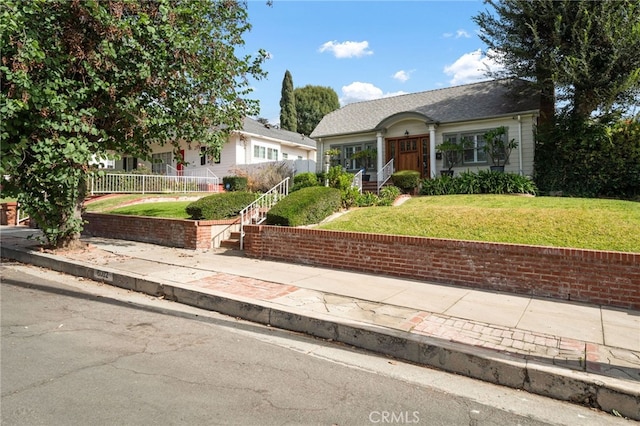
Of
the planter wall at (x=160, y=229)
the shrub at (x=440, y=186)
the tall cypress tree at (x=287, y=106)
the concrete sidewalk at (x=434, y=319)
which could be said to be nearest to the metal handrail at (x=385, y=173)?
the shrub at (x=440, y=186)

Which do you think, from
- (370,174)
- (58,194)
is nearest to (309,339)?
(58,194)

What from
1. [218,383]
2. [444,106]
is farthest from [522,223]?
[444,106]

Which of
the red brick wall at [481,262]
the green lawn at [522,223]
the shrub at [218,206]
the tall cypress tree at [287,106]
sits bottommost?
the red brick wall at [481,262]

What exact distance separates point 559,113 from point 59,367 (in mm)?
17953

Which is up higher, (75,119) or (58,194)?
(75,119)

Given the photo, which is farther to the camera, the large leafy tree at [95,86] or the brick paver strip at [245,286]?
the large leafy tree at [95,86]

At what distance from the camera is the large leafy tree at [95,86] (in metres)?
7.39

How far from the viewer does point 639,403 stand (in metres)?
3.33

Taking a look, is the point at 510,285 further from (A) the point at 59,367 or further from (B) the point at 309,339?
(A) the point at 59,367

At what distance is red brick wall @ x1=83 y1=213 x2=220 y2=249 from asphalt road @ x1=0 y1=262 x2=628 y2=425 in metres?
5.22

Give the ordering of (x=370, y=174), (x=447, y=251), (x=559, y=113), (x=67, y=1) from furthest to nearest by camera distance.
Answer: (x=370, y=174), (x=559, y=113), (x=67, y=1), (x=447, y=251)

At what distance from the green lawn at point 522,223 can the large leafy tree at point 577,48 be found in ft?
18.2

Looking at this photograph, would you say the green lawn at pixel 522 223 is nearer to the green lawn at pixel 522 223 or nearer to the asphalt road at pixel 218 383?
the green lawn at pixel 522 223

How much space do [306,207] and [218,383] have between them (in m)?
6.58
